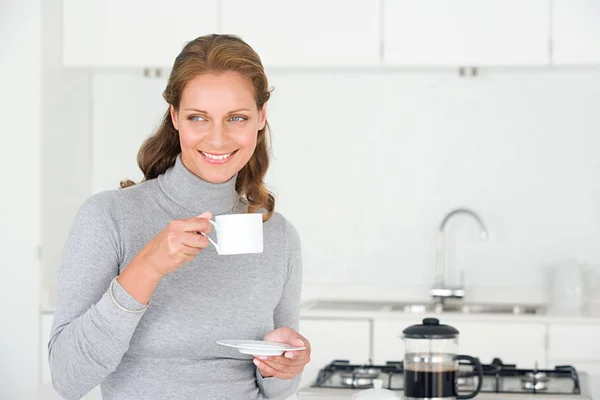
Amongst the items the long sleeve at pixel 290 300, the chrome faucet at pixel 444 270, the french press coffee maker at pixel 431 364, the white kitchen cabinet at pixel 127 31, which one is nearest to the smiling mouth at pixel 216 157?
the long sleeve at pixel 290 300

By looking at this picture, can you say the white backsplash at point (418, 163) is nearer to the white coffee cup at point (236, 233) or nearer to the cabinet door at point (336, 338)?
the cabinet door at point (336, 338)

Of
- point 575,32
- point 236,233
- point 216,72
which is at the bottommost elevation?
point 236,233

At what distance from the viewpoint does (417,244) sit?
14.6 feet

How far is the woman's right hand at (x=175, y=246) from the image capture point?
1392mm

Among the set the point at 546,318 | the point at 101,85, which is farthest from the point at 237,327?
the point at 101,85

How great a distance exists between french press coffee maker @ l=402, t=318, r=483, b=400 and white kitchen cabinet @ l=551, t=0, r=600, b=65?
230 centimetres

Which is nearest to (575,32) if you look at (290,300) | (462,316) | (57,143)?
(462,316)

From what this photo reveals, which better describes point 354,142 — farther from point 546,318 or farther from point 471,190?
point 546,318

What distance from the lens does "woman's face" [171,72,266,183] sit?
1571 millimetres

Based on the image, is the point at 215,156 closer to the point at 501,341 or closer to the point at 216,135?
the point at 216,135

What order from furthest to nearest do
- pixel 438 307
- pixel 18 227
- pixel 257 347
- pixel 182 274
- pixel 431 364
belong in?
pixel 438 307 < pixel 18 227 < pixel 431 364 < pixel 182 274 < pixel 257 347

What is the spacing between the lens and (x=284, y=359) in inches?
64.5

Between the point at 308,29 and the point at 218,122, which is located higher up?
the point at 308,29

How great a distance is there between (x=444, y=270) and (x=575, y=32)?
1172 millimetres
